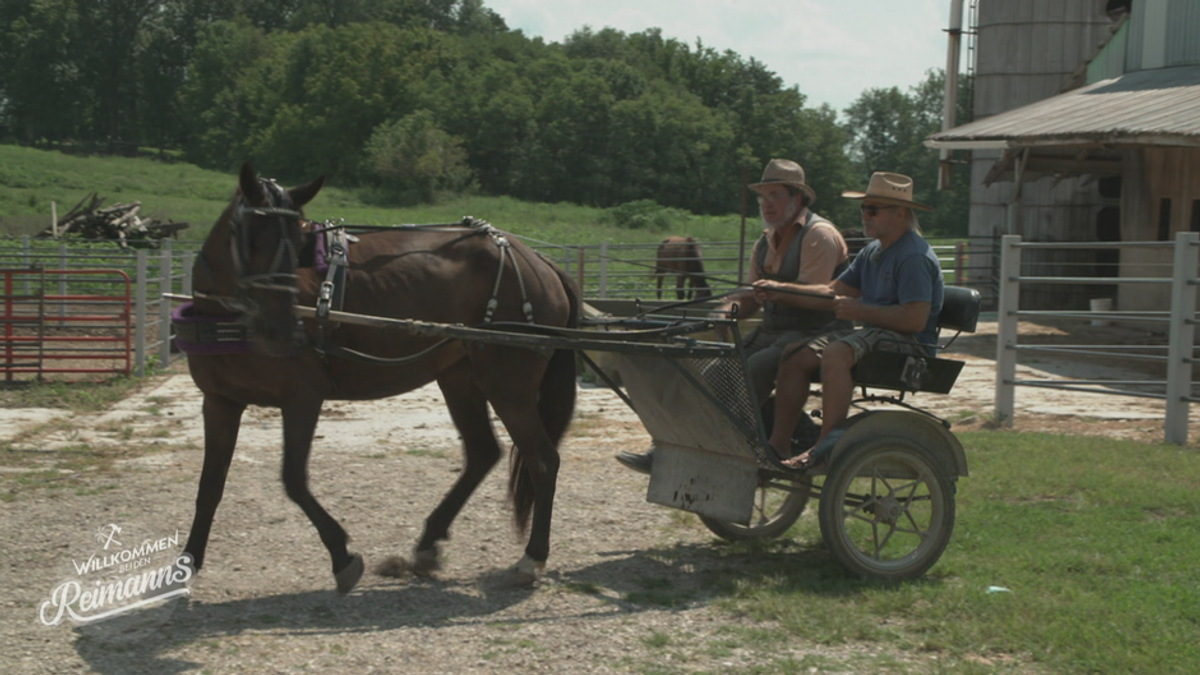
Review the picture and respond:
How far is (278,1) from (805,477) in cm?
10681

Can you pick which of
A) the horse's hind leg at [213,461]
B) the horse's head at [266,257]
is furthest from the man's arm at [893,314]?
the horse's hind leg at [213,461]

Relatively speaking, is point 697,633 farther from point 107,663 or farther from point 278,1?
point 278,1

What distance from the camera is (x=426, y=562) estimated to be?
18.9 feet

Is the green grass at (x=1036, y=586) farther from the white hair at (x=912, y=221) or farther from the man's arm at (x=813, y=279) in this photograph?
the white hair at (x=912, y=221)

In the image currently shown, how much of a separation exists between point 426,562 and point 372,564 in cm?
33

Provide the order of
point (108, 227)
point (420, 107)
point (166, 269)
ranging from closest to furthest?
point (166, 269), point (108, 227), point (420, 107)

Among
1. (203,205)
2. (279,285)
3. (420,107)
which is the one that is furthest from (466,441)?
(420,107)

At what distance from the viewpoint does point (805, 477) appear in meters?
5.65

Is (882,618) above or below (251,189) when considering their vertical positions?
below

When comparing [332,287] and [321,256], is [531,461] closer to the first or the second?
[332,287]

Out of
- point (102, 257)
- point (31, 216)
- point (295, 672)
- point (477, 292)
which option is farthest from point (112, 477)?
point (31, 216)

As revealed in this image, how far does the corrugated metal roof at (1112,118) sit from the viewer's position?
558 inches

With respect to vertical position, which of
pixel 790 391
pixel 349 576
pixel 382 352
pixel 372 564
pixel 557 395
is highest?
pixel 382 352

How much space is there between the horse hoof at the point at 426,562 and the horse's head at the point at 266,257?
4.35ft
